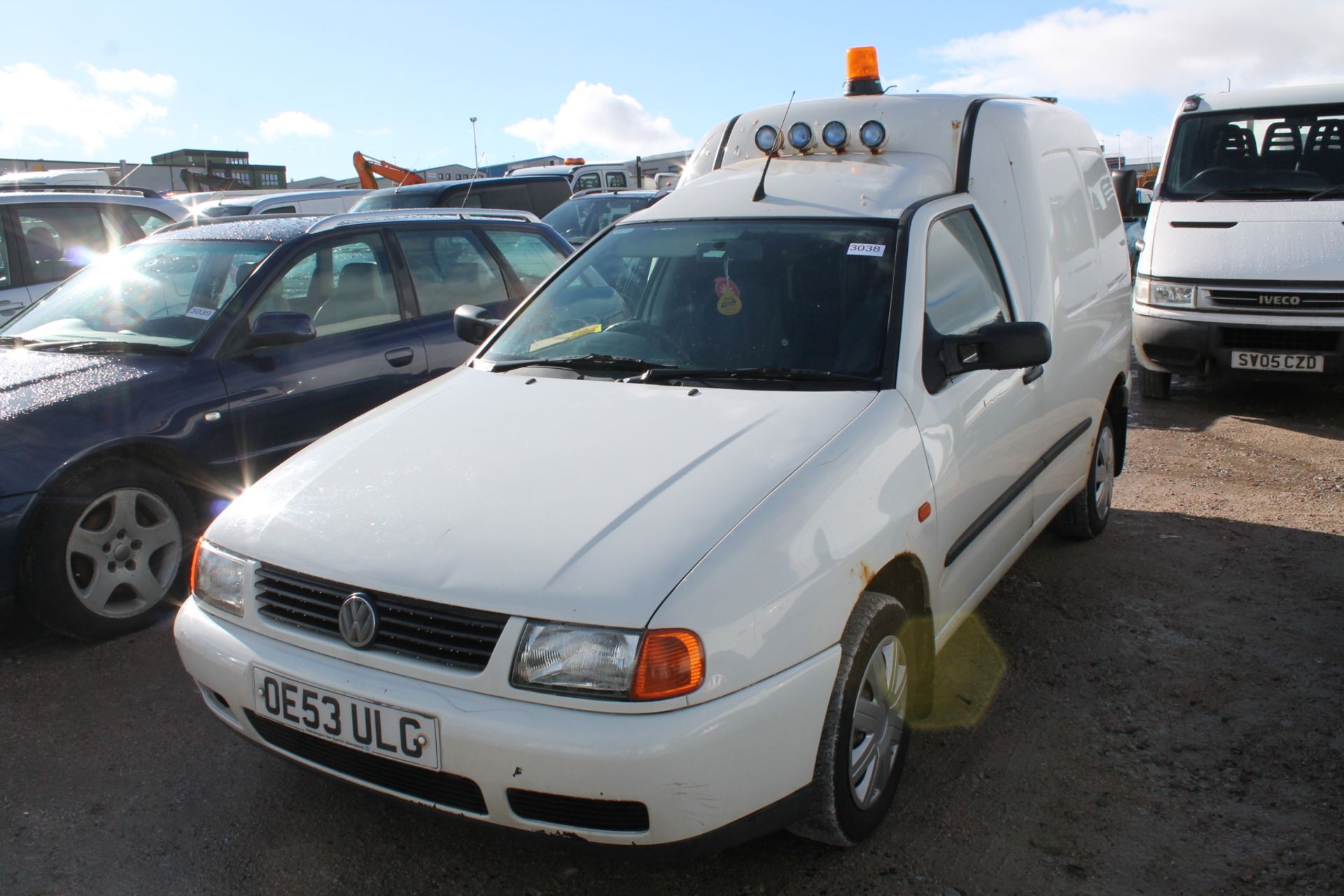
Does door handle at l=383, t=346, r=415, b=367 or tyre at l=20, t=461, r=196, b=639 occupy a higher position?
door handle at l=383, t=346, r=415, b=367

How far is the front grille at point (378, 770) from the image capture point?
7.41 feet

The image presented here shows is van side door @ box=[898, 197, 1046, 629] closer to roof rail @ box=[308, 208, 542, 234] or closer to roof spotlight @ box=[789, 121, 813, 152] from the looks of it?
roof spotlight @ box=[789, 121, 813, 152]

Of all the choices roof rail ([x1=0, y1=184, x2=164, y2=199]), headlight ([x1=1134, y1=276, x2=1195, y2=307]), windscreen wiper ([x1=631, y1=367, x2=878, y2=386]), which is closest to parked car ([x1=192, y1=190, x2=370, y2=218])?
Answer: roof rail ([x1=0, y1=184, x2=164, y2=199])

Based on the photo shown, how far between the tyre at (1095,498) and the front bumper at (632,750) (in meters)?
2.85

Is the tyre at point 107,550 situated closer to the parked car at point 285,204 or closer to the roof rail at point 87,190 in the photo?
the roof rail at point 87,190

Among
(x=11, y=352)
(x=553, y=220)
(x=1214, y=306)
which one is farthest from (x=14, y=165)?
(x=1214, y=306)

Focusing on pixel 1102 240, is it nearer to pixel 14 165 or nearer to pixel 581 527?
pixel 581 527

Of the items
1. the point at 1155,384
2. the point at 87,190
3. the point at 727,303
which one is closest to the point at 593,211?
the point at 87,190

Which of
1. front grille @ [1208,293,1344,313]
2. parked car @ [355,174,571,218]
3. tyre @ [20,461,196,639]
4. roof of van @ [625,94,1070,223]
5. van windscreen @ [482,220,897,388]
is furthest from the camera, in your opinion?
parked car @ [355,174,571,218]

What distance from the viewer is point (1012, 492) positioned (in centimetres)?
360

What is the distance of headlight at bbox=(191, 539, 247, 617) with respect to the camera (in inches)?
103

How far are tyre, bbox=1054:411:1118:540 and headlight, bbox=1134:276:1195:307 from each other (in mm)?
2834

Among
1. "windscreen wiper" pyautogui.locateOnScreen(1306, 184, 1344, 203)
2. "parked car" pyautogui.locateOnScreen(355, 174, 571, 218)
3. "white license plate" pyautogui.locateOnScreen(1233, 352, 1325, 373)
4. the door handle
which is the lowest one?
"white license plate" pyautogui.locateOnScreen(1233, 352, 1325, 373)

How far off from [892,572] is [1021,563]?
2.25 metres
